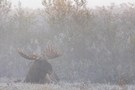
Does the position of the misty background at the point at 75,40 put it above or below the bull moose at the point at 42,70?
above

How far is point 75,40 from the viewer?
26.4 m

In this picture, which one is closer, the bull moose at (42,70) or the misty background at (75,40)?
the bull moose at (42,70)

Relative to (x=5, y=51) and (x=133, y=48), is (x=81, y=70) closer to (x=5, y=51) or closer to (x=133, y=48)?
(x=133, y=48)

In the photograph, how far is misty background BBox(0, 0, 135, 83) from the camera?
24984 mm

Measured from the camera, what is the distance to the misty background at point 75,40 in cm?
2498

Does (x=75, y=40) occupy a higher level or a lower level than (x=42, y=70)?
higher

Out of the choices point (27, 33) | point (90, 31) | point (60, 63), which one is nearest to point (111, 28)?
point (90, 31)

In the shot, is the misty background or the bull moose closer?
the bull moose

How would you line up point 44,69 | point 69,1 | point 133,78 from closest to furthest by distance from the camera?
point 44,69 < point 133,78 < point 69,1

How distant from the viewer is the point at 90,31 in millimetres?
26375

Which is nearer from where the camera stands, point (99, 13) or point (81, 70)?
point (81, 70)

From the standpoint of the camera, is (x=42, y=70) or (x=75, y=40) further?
(x=75, y=40)

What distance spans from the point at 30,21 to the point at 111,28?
14.4ft

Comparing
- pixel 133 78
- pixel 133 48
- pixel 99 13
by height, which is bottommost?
pixel 133 78
